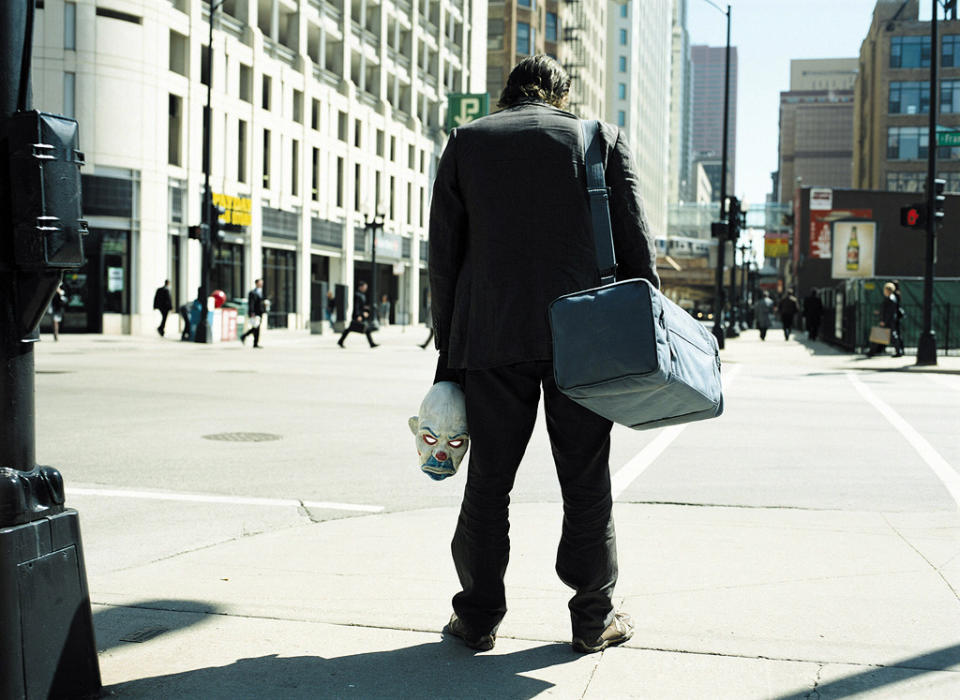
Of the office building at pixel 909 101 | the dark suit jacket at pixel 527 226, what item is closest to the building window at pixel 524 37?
the office building at pixel 909 101

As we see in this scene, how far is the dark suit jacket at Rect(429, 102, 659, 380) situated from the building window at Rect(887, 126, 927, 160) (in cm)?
8491

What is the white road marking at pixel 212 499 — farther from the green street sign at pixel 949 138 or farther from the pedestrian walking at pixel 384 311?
the pedestrian walking at pixel 384 311

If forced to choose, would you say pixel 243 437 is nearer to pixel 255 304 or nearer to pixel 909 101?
pixel 255 304

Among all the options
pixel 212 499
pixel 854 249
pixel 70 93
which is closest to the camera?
pixel 212 499

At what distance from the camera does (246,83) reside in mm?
42375

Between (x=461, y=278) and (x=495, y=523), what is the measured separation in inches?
34.4

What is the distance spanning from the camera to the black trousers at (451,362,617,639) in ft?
12.4

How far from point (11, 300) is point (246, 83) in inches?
1617

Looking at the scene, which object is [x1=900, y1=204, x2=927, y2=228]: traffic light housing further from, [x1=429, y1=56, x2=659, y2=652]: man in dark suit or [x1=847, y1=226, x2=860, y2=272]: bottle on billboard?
[x1=847, y1=226, x2=860, y2=272]: bottle on billboard

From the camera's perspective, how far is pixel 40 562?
10.7 feet

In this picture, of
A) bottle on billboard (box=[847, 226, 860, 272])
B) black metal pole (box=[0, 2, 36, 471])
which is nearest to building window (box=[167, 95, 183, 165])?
bottle on billboard (box=[847, 226, 860, 272])

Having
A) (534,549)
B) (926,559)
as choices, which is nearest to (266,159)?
(534,549)

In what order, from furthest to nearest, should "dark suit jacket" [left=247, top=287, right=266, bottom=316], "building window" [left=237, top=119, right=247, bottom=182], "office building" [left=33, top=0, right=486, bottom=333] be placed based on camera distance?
"building window" [left=237, top=119, right=247, bottom=182] < "office building" [left=33, top=0, right=486, bottom=333] < "dark suit jacket" [left=247, top=287, right=266, bottom=316]

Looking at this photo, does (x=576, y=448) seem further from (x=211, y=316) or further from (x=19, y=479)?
(x=211, y=316)
